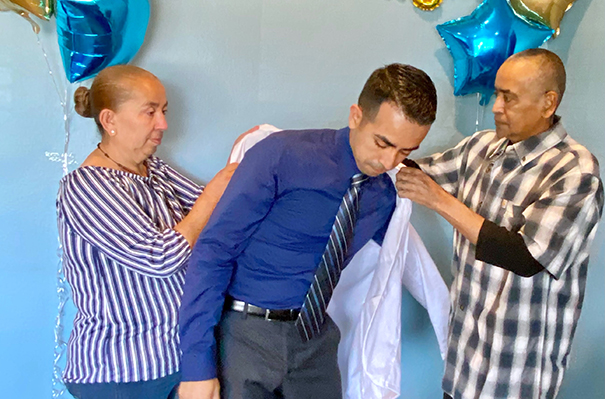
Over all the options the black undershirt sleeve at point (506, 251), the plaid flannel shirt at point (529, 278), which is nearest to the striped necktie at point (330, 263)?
the black undershirt sleeve at point (506, 251)

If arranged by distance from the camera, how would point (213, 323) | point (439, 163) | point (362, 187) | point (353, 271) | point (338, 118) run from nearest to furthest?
point (213, 323) < point (362, 187) < point (353, 271) < point (439, 163) < point (338, 118)

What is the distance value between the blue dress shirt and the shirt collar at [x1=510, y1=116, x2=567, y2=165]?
44cm

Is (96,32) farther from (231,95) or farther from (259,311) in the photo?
(259,311)

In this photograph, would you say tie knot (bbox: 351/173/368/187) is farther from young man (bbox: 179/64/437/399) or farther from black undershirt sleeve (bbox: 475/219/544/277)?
black undershirt sleeve (bbox: 475/219/544/277)

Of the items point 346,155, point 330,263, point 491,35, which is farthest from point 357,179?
point 491,35

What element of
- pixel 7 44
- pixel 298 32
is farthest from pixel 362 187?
pixel 7 44

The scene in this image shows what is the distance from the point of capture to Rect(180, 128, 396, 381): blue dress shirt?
1076 millimetres

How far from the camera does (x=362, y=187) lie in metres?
1.20

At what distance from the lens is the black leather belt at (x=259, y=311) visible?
3.81ft

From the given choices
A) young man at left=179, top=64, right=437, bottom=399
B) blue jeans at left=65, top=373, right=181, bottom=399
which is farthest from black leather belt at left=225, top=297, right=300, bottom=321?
blue jeans at left=65, top=373, right=181, bottom=399

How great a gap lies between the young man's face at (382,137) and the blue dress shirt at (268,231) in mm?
35

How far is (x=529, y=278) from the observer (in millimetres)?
1306

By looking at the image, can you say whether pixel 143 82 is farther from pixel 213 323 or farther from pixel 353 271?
Result: pixel 353 271

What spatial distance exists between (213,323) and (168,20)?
0.96 m
